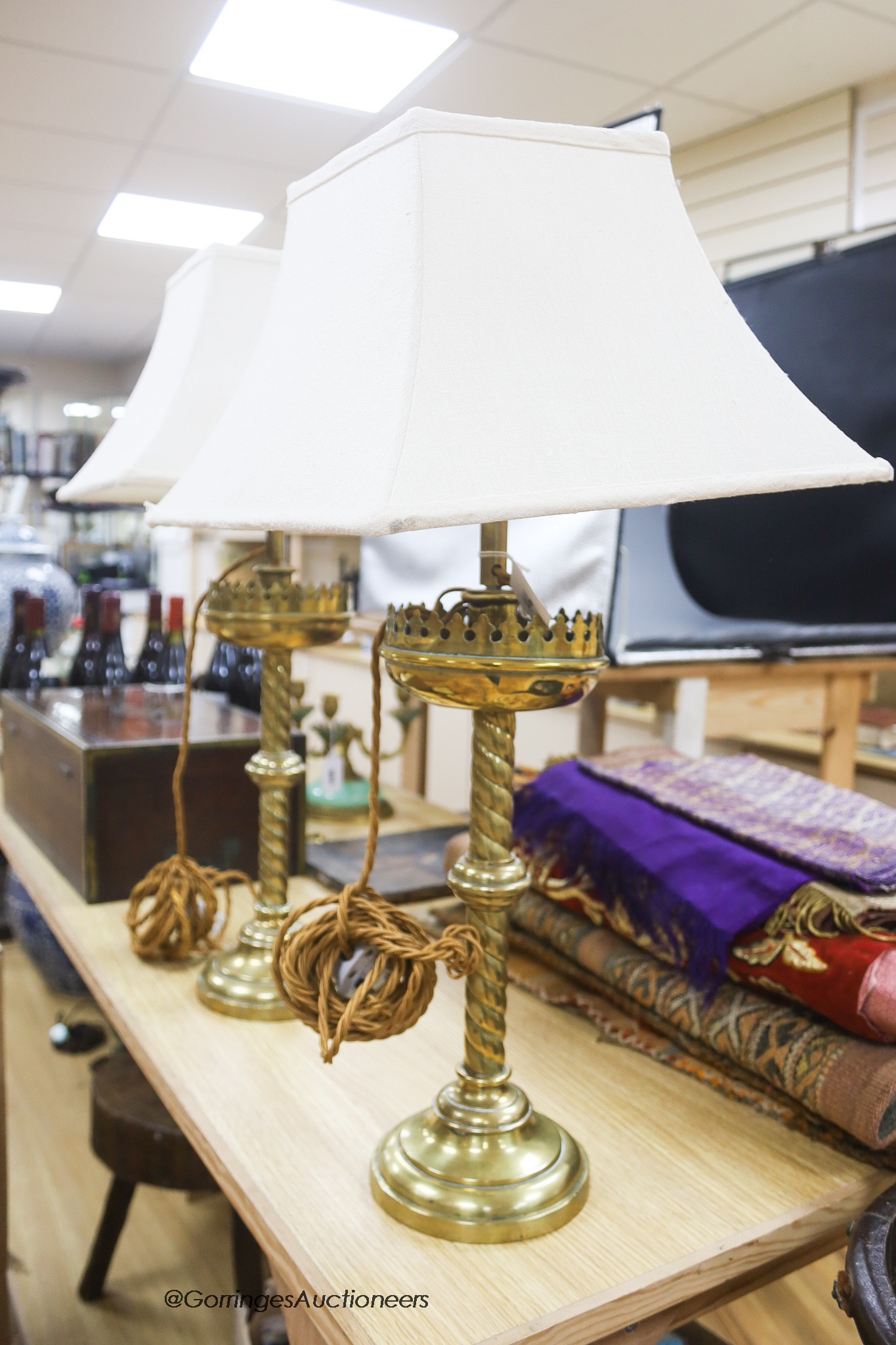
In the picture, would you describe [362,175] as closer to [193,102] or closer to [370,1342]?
[370,1342]

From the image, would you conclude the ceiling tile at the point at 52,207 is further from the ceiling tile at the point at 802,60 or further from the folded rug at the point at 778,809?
the folded rug at the point at 778,809

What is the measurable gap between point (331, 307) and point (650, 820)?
499 mm

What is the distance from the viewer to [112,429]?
100 centimetres

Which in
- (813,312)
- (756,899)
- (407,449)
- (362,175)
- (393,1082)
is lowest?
(393,1082)

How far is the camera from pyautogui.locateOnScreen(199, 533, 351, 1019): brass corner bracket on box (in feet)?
2.86

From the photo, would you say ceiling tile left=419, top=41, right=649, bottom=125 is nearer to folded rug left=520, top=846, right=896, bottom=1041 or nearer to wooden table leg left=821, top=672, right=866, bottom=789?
wooden table leg left=821, top=672, right=866, bottom=789

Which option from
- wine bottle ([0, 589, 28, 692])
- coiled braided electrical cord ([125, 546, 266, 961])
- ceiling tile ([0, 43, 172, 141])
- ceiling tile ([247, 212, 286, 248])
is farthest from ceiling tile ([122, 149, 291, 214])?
coiled braided electrical cord ([125, 546, 266, 961])

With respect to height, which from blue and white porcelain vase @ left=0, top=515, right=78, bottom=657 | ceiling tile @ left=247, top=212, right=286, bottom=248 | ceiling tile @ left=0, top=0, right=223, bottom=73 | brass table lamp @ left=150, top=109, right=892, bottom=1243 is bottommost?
blue and white porcelain vase @ left=0, top=515, right=78, bottom=657

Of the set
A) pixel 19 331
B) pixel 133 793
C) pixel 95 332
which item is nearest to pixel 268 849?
pixel 133 793

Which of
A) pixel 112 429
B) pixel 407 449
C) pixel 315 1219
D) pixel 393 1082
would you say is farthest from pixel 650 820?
pixel 112 429

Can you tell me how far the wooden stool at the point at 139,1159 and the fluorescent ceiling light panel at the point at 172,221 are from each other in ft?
12.2

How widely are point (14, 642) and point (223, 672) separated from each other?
15.3 inches

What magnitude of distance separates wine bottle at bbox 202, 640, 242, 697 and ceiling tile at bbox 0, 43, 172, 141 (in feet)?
6.67

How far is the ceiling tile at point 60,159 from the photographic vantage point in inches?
138
